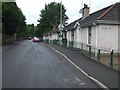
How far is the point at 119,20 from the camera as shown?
90.2 feet

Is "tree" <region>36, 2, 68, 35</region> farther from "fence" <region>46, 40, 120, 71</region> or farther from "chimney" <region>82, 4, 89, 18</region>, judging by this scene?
"fence" <region>46, 40, 120, 71</region>

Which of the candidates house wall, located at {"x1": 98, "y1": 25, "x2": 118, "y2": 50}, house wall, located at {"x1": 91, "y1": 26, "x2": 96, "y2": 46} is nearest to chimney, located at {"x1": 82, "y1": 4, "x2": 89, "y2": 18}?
house wall, located at {"x1": 91, "y1": 26, "x2": 96, "y2": 46}

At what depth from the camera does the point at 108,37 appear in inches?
1086

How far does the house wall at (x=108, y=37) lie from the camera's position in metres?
27.4

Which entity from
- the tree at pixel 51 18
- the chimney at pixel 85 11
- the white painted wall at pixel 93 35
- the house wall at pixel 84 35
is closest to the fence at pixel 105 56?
the white painted wall at pixel 93 35

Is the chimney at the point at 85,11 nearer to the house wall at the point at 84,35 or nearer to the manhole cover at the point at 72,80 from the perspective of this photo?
the house wall at the point at 84,35

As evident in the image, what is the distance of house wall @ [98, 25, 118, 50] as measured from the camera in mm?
27422

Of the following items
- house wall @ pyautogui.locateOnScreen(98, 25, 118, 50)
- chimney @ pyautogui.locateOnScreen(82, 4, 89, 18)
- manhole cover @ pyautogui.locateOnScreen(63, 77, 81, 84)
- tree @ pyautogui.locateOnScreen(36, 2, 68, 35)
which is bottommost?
manhole cover @ pyautogui.locateOnScreen(63, 77, 81, 84)

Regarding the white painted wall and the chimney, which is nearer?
the white painted wall

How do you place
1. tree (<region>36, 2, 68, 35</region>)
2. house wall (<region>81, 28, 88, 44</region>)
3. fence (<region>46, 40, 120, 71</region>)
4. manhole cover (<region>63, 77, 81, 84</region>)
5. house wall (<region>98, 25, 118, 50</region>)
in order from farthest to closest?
tree (<region>36, 2, 68, 35</region>) → house wall (<region>81, 28, 88, 44</region>) → house wall (<region>98, 25, 118, 50</region>) → fence (<region>46, 40, 120, 71</region>) → manhole cover (<region>63, 77, 81, 84</region>)

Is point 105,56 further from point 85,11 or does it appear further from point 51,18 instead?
point 51,18

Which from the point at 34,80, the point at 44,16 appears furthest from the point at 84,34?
the point at 44,16

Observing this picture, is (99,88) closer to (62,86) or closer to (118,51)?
(62,86)

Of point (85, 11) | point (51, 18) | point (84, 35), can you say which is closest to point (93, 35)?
point (84, 35)
